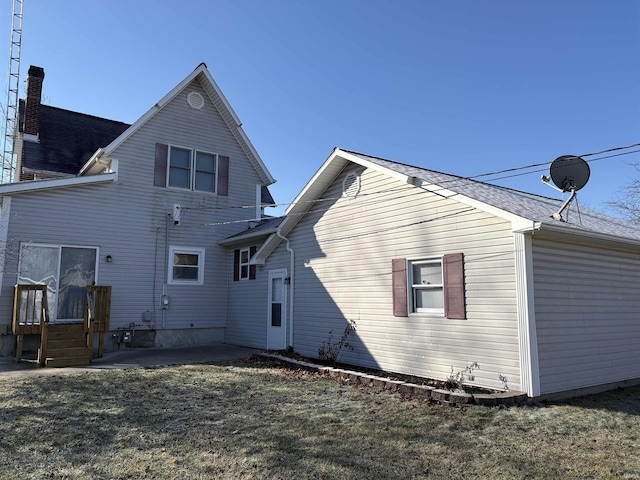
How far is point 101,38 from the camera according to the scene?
42.5 feet

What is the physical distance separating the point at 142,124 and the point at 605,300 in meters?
13.5

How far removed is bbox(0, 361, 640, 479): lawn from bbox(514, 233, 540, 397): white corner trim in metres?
0.43

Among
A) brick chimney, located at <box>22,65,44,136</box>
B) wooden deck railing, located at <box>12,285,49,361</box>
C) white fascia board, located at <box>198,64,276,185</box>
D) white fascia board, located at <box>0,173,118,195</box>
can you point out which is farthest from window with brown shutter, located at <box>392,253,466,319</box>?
brick chimney, located at <box>22,65,44,136</box>

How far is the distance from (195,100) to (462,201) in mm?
11145

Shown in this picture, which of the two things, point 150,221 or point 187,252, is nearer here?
point 150,221

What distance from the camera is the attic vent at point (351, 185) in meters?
10.6

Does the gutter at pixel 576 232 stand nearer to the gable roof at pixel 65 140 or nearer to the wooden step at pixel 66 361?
the wooden step at pixel 66 361

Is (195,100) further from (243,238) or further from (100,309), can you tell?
(100,309)

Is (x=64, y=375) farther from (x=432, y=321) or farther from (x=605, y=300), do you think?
(x=605, y=300)

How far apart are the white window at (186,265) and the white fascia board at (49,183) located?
116 inches

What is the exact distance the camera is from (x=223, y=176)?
16.0 m

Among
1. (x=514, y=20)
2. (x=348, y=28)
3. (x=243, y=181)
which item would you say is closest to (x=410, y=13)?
(x=348, y=28)

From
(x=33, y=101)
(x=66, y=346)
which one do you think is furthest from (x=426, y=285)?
(x=33, y=101)

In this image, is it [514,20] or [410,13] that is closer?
[514,20]
